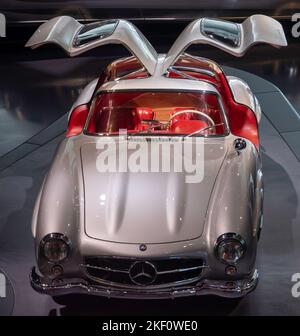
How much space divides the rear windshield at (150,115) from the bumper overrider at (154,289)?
1.32m

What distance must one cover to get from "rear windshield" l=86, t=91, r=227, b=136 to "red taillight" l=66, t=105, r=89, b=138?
60 centimetres

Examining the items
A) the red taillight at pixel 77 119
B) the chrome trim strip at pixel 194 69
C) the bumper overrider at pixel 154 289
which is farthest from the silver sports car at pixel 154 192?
the red taillight at pixel 77 119

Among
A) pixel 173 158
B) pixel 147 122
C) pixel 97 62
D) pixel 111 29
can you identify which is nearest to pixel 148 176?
pixel 173 158

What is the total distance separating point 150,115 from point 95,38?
2.79ft

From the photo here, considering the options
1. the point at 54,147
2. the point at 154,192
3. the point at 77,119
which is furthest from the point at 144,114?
the point at 54,147

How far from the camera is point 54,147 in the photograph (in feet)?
20.2

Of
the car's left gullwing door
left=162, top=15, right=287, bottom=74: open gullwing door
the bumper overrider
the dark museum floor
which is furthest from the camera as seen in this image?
the car's left gullwing door

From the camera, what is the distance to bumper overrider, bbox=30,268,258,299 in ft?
11.4

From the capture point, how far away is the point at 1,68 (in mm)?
9102

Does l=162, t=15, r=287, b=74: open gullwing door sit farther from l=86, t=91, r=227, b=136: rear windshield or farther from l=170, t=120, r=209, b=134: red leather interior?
l=170, t=120, r=209, b=134: red leather interior

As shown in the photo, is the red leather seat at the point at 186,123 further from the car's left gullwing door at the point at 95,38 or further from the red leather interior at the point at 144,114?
the car's left gullwing door at the point at 95,38

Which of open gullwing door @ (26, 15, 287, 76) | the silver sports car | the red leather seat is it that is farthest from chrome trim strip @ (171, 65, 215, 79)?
the red leather seat

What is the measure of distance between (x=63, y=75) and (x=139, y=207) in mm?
5429

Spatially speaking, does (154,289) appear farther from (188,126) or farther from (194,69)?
(194,69)
